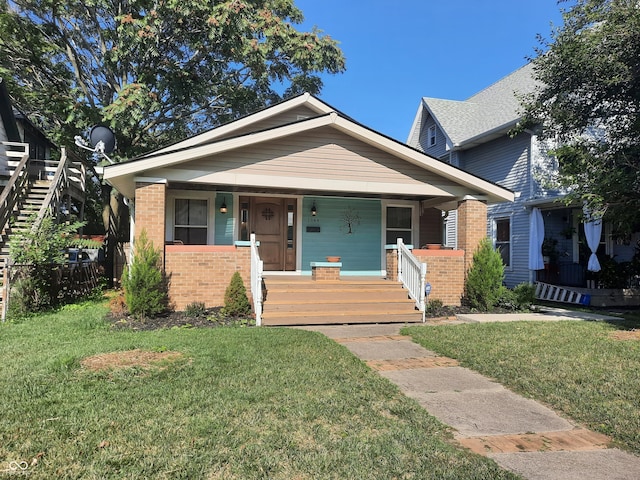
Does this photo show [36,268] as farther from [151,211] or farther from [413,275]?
[413,275]

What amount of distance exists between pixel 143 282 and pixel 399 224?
24.0 feet

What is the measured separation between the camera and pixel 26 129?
762 inches

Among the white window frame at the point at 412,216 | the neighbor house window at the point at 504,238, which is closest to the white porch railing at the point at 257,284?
the white window frame at the point at 412,216

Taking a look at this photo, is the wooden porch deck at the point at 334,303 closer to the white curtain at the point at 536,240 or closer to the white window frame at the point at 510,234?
the white curtain at the point at 536,240

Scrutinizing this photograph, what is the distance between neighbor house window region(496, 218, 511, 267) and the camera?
50.9 feet

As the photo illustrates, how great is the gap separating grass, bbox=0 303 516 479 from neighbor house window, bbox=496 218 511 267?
12.0 meters

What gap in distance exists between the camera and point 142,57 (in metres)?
15.6

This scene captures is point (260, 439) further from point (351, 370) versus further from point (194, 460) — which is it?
point (351, 370)

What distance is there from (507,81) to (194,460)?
2066cm

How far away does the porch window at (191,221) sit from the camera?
35.7 ft

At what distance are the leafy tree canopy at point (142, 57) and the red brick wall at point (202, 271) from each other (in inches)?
313

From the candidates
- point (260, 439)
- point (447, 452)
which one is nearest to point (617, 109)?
point (447, 452)

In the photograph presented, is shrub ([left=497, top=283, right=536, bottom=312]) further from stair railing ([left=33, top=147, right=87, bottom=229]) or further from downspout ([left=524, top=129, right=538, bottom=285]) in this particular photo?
stair railing ([left=33, top=147, right=87, bottom=229])

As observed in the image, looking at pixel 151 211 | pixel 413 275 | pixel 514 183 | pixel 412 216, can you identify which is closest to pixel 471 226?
pixel 413 275
